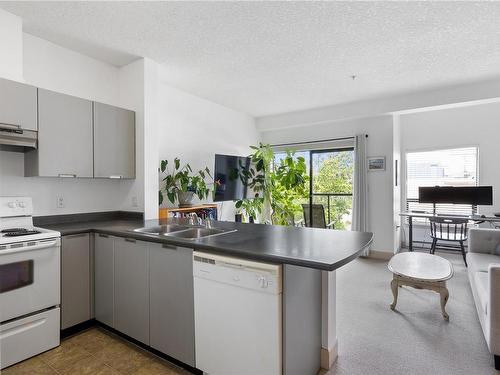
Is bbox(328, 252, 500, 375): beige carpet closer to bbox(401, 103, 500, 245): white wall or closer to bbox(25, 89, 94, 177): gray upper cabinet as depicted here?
bbox(401, 103, 500, 245): white wall

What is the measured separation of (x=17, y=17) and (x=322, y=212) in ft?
14.4

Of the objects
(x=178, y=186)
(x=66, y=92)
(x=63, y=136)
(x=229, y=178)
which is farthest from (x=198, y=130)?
(x=63, y=136)

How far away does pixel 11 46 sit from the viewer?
2273 mm

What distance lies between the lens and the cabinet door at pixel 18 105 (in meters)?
2.11

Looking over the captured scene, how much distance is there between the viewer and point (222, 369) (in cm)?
165

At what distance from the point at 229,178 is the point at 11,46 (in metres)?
2.96

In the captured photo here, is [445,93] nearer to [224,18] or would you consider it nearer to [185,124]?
[224,18]

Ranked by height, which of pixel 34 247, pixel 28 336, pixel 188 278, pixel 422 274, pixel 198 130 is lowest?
pixel 28 336

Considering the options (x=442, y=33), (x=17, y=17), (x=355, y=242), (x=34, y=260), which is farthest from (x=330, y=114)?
(x=34, y=260)

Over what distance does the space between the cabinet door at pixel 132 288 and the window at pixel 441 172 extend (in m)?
5.24

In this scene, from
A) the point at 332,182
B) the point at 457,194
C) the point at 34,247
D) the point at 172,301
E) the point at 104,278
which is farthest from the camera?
the point at 332,182

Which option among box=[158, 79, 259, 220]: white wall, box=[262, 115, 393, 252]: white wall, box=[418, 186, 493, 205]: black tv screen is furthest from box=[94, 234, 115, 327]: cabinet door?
box=[418, 186, 493, 205]: black tv screen

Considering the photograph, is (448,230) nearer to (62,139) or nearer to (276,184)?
(276,184)

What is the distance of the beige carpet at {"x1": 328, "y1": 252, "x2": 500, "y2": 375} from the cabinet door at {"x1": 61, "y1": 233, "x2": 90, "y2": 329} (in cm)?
207
